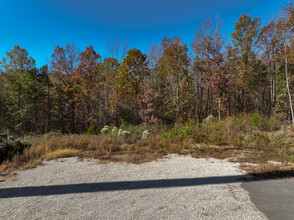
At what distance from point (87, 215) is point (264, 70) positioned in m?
21.3

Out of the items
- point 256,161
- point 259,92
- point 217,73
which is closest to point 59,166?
point 256,161

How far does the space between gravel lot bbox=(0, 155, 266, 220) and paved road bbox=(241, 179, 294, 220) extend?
143 mm

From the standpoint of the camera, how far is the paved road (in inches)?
79.8

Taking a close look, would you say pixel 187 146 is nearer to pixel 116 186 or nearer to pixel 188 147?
pixel 188 147

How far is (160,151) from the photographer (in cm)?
570

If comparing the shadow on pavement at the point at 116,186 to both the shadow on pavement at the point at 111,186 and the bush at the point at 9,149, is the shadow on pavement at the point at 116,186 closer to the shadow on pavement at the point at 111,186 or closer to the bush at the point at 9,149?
the shadow on pavement at the point at 111,186

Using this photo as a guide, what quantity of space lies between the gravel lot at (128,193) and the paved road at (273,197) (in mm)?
143

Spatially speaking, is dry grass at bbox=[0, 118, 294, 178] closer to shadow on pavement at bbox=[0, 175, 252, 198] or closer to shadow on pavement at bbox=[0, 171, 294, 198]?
shadow on pavement at bbox=[0, 171, 294, 198]

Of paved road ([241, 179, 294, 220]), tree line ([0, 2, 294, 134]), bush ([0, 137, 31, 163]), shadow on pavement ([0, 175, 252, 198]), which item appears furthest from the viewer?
tree line ([0, 2, 294, 134])

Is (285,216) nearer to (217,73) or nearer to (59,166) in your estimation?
(59,166)

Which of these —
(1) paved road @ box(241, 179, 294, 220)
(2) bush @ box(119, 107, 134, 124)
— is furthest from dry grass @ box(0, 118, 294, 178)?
(2) bush @ box(119, 107, 134, 124)

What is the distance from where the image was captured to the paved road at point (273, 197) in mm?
2027

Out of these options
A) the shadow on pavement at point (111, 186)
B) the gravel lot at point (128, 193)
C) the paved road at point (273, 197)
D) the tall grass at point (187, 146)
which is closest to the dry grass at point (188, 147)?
the tall grass at point (187, 146)

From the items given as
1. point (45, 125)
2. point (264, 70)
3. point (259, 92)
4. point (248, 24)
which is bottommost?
point (45, 125)
